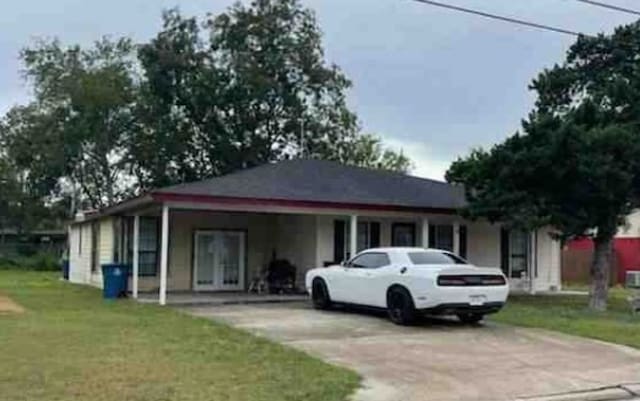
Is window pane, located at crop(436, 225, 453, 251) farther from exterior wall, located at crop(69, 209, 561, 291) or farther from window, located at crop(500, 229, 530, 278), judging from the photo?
window, located at crop(500, 229, 530, 278)

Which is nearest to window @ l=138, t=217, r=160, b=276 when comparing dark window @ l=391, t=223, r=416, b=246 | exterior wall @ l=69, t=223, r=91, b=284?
exterior wall @ l=69, t=223, r=91, b=284

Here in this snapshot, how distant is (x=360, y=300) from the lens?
19.0m

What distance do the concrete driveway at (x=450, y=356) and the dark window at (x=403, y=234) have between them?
911 centimetres

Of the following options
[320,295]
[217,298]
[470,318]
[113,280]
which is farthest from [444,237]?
[113,280]

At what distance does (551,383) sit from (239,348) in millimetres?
4928

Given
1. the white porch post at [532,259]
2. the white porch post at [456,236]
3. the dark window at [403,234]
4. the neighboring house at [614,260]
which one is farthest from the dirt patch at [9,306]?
the neighboring house at [614,260]

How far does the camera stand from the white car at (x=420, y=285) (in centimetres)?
1683

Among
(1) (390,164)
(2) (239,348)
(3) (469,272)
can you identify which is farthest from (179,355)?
(1) (390,164)

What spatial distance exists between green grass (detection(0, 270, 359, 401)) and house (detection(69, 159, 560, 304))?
767cm

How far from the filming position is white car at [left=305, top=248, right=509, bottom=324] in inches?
663

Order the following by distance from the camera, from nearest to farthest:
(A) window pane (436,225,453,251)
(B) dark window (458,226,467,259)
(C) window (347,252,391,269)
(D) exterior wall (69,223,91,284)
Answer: (C) window (347,252,391,269), (A) window pane (436,225,453,251), (B) dark window (458,226,467,259), (D) exterior wall (69,223,91,284)

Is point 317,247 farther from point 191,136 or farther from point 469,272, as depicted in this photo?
point 191,136

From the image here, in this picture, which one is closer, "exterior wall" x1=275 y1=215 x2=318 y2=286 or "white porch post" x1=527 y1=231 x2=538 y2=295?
"exterior wall" x1=275 y1=215 x2=318 y2=286

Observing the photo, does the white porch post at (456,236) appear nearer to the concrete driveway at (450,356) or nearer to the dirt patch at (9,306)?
the concrete driveway at (450,356)
